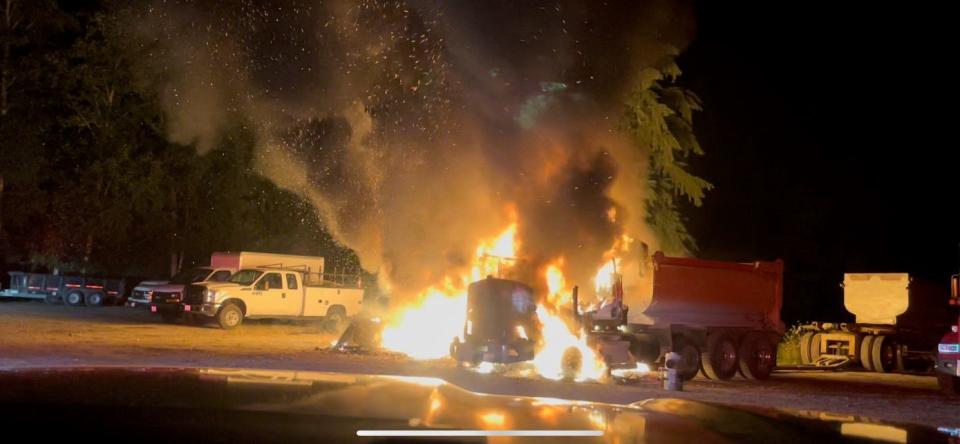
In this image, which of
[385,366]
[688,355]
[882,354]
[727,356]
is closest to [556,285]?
[688,355]

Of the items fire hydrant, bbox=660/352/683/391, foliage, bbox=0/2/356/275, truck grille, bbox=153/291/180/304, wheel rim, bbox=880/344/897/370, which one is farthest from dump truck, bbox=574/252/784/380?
foliage, bbox=0/2/356/275

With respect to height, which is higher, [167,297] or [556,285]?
[556,285]

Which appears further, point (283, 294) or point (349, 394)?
point (283, 294)

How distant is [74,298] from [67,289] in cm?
57

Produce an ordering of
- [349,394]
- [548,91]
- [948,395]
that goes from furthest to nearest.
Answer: [548,91], [948,395], [349,394]

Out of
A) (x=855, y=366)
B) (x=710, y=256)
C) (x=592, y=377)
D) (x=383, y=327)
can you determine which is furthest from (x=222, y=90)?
(x=710, y=256)

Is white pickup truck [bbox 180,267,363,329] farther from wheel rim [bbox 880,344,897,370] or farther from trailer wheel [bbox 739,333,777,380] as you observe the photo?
wheel rim [bbox 880,344,897,370]

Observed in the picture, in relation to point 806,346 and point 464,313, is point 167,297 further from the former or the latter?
point 806,346

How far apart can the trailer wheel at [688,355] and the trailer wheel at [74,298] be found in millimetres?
31153

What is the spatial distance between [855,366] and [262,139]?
17708 millimetres

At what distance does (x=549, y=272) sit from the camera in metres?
22.8

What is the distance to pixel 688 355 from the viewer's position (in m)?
20.7

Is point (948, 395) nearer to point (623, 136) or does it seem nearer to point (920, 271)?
point (623, 136)

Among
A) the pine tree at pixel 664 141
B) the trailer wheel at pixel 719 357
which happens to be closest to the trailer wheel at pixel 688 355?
the trailer wheel at pixel 719 357
